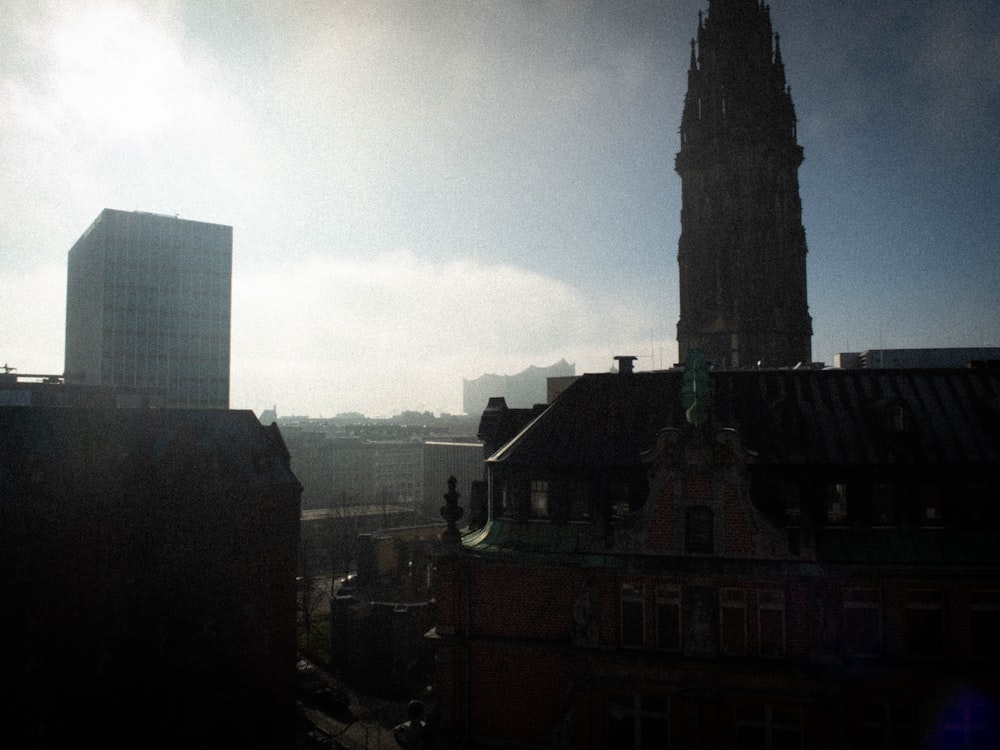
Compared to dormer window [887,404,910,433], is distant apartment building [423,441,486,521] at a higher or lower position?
lower

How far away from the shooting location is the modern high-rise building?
144m

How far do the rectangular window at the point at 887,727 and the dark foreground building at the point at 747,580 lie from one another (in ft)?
0.23

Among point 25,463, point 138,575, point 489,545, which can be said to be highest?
point 25,463

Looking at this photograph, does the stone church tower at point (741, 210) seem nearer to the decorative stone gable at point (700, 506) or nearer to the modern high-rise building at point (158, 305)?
the decorative stone gable at point (700, 506)

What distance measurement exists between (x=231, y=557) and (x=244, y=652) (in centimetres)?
583

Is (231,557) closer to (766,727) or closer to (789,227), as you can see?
(766,727)

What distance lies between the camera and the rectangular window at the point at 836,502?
3006 cm

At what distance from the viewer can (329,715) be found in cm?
5278

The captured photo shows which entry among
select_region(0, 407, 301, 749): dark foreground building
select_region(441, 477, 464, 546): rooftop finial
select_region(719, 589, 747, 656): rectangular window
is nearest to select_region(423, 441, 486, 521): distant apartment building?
select_region(0, 407, 301, 749): dark foreground building

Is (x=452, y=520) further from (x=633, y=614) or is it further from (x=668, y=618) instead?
(x=668, y=618)

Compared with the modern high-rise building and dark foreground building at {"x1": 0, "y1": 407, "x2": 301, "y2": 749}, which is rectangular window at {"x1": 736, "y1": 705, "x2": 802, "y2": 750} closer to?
dark foreground building at {"x1": 0, "y1": 407, "x2": 301, "y2": 749}

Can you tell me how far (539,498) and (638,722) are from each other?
388 inches

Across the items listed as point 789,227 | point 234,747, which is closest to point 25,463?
point 234,747

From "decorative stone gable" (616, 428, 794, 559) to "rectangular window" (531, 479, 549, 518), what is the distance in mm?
4074
